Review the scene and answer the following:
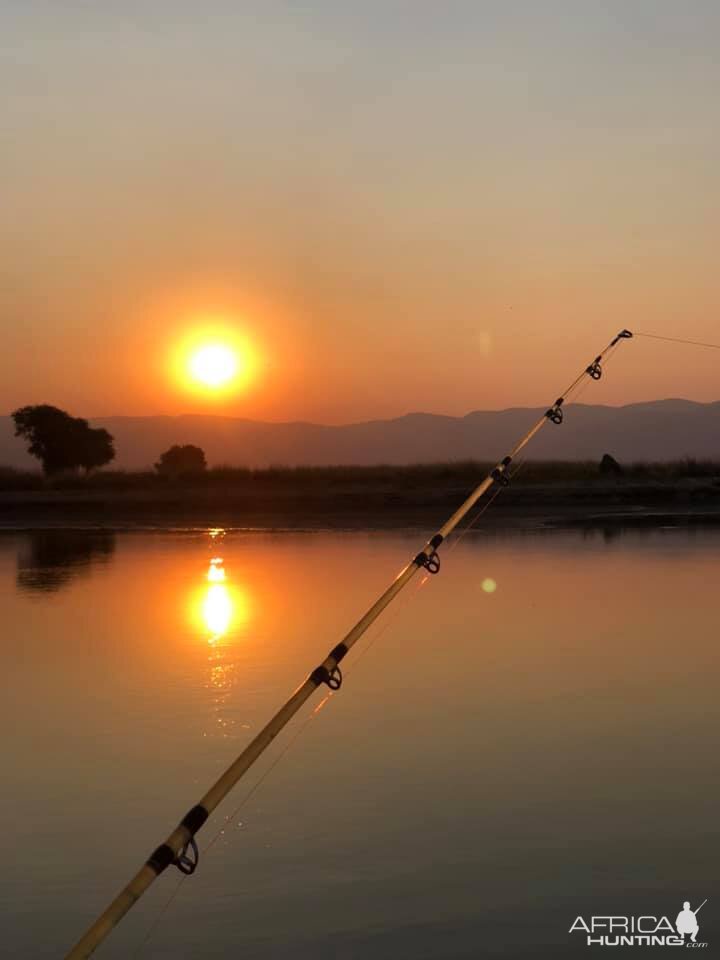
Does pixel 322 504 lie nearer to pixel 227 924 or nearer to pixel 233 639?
pixel 233 639

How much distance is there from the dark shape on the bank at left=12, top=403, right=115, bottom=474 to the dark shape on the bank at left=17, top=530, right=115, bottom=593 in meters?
58.4

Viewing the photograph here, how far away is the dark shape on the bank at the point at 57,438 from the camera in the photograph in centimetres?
10256

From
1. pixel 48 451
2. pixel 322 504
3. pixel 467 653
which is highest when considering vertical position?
pixel 48 451

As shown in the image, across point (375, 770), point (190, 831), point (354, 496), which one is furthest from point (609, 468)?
point (190, 831)

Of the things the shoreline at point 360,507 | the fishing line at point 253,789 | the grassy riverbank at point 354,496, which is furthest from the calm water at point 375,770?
the grassy riverbank at point 354,496

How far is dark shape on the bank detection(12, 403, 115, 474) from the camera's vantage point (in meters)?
103

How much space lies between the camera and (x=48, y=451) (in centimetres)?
10294

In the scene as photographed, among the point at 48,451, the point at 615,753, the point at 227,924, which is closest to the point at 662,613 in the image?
the point at 615,753

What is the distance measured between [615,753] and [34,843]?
15.3ft

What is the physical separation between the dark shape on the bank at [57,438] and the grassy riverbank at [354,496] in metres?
28.0

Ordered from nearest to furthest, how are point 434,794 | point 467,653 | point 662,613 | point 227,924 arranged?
1. point 227,924
2. point 434,794
3. point 467,653
4. point 662,613

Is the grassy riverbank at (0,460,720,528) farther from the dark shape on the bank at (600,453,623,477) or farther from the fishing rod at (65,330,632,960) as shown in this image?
the fishing rod at (65,330,632,960)

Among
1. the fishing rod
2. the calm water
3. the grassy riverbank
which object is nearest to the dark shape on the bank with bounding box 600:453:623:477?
the grassy riverbank

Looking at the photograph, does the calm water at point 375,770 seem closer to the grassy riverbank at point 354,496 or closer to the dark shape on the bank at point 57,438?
the grassy riverbank at point 354,496
